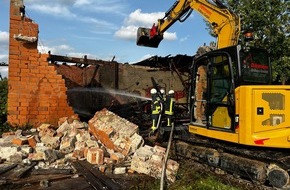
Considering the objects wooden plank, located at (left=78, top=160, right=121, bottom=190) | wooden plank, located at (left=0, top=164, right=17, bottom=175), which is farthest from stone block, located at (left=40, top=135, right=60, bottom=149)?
wooden plank, located at (left=0, top=164, right=17, bottom=175)

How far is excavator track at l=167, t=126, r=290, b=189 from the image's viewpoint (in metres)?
5.49

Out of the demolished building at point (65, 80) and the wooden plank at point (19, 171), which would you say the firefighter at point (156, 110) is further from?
the wooden plank at point (19, 171)

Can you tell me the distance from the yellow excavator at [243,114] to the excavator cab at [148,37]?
14.2ft

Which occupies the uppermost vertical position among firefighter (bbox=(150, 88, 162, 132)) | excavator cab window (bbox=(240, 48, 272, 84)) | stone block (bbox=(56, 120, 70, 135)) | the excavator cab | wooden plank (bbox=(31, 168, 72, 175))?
the excavator cab

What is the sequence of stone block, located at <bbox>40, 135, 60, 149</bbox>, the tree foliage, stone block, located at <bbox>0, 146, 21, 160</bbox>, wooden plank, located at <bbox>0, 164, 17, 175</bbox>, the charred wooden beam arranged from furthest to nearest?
the tree foliage, the charred wooden beam, stone block, located at <bbox>40, 135, 60, 149</bbox>, stone block, located at <bbox>0, 146, 21, 160</bbox>, wooden plank, located at <bbox>0, 164, 17, 175</bbox>

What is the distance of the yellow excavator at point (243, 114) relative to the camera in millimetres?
5789

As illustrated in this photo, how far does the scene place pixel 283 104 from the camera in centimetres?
589

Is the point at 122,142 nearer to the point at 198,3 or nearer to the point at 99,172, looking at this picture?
the point at 99,172

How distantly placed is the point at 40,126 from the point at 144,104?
560cm

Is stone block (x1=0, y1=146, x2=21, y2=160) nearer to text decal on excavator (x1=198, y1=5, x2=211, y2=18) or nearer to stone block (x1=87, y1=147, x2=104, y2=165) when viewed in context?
stone block (x1=87, y1=147, x2=104, y2=165)

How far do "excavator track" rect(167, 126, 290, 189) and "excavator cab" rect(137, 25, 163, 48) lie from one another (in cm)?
500

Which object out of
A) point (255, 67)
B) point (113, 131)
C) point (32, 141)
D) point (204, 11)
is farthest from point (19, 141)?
point (204, 11)

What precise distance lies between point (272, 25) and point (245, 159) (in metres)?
11.0

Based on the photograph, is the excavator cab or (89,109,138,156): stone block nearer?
(89,109,138,156): stone block
